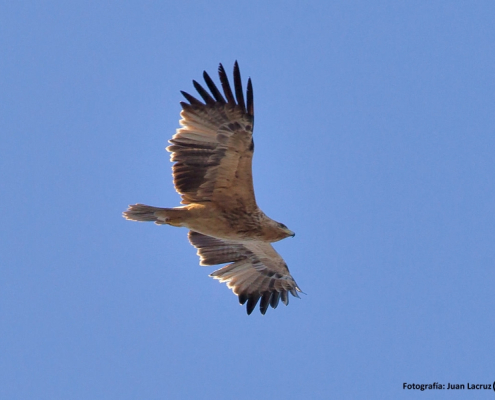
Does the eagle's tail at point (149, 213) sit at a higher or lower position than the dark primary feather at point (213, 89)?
lower

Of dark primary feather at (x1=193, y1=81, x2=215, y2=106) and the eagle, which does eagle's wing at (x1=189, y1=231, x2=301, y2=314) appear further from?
dark primary feather at (x1=193, y1=81, x2=215, y2=106)

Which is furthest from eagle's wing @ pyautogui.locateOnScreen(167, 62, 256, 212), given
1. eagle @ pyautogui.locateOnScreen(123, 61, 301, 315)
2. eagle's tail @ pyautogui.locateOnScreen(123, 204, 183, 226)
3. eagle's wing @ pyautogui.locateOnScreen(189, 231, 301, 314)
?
eagle's wing @ pyautogui.locateOnScreen(189, 231, 301, 314)

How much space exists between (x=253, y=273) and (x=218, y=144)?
2.61 meters

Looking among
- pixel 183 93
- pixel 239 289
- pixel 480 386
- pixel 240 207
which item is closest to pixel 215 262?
pixel 239 289

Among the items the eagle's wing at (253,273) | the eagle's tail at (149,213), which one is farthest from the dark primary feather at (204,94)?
the eagle's wing at (253,273)

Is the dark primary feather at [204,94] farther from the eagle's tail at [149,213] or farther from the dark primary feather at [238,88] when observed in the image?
the eagle's tail at [149,213]

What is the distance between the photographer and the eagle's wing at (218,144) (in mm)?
11617

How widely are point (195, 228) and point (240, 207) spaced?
720 mm

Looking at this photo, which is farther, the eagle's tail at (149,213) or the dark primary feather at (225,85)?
the eagle's tail at (149,213)

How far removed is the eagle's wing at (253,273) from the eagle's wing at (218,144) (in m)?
1.55

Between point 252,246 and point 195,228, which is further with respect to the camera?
point 252,246

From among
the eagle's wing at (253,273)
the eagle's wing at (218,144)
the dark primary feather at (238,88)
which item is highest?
the dark primary feather at (238,88)

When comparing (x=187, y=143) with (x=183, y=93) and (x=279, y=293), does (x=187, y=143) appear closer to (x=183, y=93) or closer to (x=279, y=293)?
(x=183, y=93)

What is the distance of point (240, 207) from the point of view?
12.0 m
